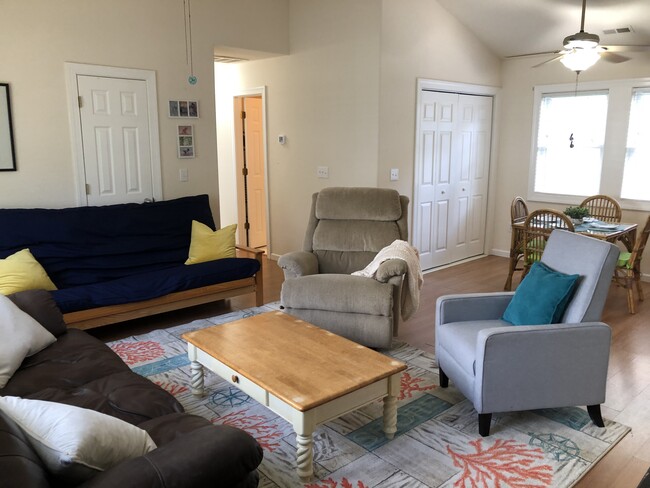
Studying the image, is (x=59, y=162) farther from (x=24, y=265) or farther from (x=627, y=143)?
(x=627, y=143)

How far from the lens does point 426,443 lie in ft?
8.27

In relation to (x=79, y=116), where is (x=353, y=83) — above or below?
above

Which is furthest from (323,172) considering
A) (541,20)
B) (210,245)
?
(541,20)

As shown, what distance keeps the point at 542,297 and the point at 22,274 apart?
3187mm

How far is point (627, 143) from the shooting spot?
5371mm

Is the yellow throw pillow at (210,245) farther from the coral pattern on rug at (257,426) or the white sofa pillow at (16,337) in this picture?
the coral pattern on rug at (257,426)

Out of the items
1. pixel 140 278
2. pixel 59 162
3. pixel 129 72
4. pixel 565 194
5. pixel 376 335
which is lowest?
pixel 376 335

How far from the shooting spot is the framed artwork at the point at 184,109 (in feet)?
15.7

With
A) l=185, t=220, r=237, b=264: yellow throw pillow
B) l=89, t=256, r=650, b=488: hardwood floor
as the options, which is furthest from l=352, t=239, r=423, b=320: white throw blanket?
l=185, t=220, r=237, b=264: yellow throw pillow

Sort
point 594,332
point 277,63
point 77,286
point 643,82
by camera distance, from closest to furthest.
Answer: point 594,332
point 77,286
point 643,82
point 277,63

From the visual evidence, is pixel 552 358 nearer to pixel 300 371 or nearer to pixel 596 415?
pixel 596 415

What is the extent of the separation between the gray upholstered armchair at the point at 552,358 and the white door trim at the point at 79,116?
3261 millimetres

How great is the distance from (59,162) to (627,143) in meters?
5.35

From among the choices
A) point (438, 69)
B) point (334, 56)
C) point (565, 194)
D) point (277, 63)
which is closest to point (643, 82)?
point (565, 194)
